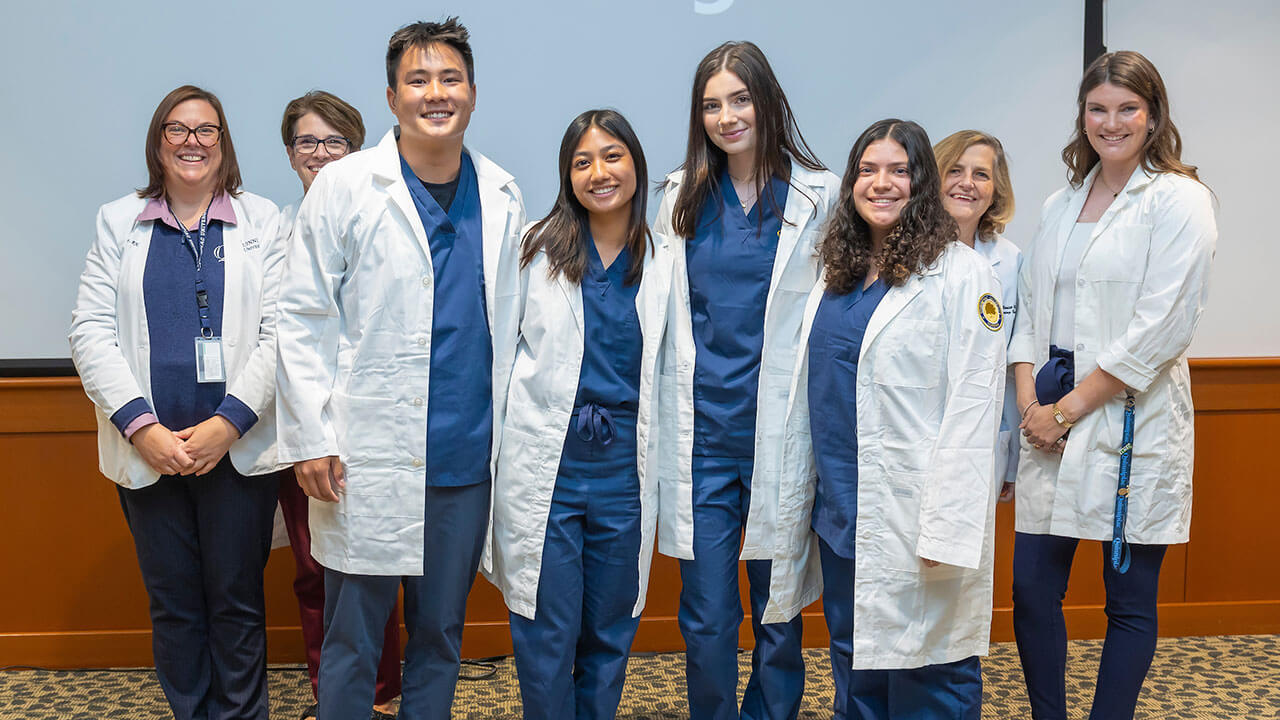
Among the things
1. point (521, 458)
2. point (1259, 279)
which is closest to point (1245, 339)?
point (1259, 279)

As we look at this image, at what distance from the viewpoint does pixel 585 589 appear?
206cm

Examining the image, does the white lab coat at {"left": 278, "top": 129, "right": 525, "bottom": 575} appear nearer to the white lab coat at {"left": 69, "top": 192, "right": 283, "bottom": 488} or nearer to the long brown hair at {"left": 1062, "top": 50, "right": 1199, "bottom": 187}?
the white lab coat at {"left": 69, "top": 192, "right": 283, "bottom": 488}

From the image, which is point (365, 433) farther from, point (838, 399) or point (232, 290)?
point (838, 399)

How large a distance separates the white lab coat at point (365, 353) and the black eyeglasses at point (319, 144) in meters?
0.52

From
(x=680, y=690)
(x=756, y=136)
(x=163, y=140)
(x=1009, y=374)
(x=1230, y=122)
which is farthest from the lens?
(x=1230, y=122)

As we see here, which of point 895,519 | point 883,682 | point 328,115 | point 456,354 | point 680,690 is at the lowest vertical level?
point 680,690

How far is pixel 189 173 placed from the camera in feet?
7.18

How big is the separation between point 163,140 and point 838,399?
5.47 feet

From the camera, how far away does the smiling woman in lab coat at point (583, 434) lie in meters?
1.98

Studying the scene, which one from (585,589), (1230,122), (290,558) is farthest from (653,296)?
(1230,122)

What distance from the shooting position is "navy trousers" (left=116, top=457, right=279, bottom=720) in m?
2.18

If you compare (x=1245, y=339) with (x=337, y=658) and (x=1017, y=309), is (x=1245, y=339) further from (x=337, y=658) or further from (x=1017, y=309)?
(x=337, y=658)

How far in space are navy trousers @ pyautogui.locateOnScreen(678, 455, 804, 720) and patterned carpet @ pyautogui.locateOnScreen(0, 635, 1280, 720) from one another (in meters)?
0.51

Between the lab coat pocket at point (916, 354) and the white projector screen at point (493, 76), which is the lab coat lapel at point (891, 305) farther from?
the white projector screen at point (493, 76)
